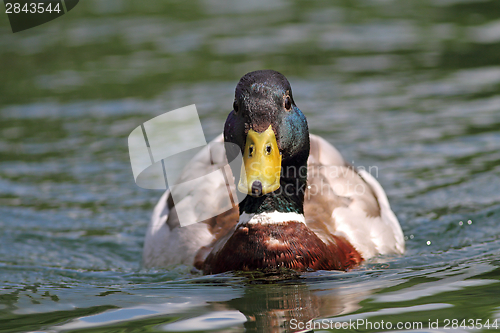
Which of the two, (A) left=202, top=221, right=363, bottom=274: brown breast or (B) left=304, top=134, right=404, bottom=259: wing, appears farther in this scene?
(B) left=304, top=134, right=404, bottom=259: wing

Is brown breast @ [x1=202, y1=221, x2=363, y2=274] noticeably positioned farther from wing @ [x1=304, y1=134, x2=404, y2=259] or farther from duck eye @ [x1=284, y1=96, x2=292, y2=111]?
duck eye @ [x1=284, y1=96, x2=292, y2=111]

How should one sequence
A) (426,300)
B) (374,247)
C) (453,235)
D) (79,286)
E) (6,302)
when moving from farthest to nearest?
1. (453,235)
2. (374,247)
3. (79,286)
4. (6,302)
5. (426,300)

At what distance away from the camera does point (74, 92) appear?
10.3 m

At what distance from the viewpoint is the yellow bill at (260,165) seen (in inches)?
161

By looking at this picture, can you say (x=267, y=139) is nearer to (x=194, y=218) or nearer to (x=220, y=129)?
(x=194, y=218)

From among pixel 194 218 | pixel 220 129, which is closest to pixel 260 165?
pixel 194 218

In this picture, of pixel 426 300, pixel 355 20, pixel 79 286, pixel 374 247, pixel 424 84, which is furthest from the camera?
pixel 355 20

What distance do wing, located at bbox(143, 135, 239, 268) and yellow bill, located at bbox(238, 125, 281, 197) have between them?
3.74 ft

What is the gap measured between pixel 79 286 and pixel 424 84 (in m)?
6.48

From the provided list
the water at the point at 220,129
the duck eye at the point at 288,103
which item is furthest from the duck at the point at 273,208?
the water at the point at 220,129

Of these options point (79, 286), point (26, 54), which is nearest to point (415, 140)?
point (79, 286)

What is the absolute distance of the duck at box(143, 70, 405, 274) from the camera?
425 centimetres

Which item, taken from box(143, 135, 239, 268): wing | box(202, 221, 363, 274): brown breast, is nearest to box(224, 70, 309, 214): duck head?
box(202, 221, 363, 274): brown breast

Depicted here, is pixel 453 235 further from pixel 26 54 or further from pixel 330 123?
pixel 26 54
